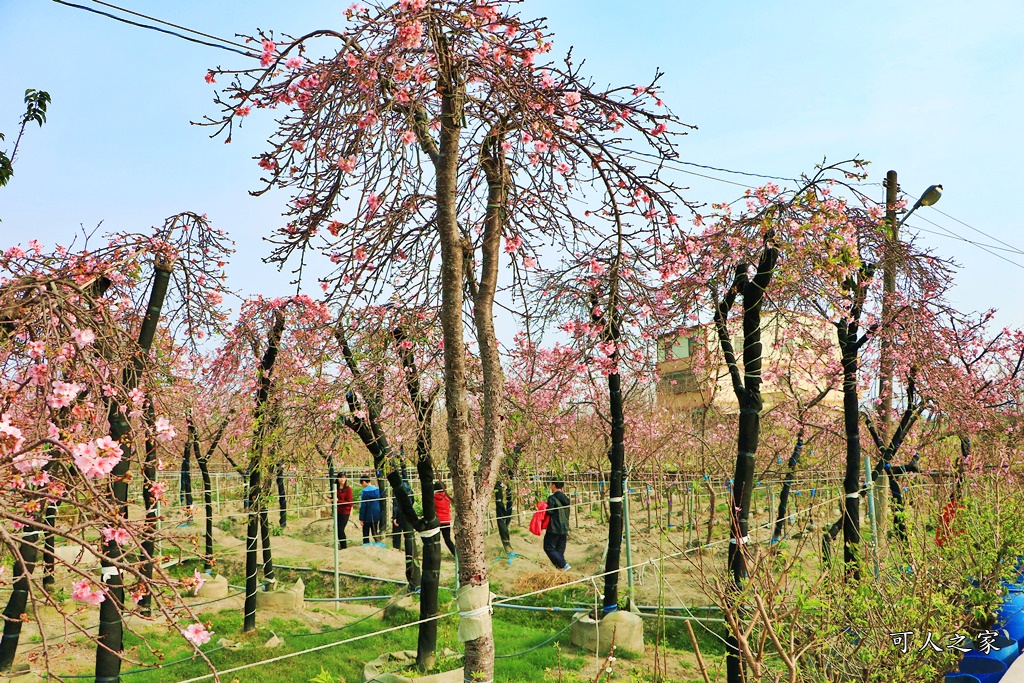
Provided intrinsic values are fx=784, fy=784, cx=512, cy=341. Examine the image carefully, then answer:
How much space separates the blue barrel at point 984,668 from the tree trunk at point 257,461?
671 centimetres

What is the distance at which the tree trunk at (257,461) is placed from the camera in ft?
29.5

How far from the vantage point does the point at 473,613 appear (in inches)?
148

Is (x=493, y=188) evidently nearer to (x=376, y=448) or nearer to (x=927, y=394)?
(x=376, y=448)

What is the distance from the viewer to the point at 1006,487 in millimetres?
7160

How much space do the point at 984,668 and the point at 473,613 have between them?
3.45 meters

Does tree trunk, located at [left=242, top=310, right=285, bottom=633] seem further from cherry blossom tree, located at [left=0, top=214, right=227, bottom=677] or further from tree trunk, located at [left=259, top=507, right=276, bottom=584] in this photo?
cherry blossom tree, located at [left=0, top=214, right=227, bottom=677]

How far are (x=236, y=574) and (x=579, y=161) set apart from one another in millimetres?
11154

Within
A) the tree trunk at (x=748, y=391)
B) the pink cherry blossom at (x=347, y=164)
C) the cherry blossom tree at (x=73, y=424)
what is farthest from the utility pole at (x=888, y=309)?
the cherry blossom tree at (x=73, y=424)

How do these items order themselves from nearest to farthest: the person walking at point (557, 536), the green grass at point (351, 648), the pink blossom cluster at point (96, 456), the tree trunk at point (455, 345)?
the pink blossom cluster at point (96, 456), the tree trunk at point (455, 345), the green grass at point (351, 648), the person walking at point (557, 536)

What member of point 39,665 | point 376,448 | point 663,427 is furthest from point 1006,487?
point 663,427

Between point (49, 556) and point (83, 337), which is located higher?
point (83, 337)

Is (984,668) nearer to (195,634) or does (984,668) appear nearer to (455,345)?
(455,345)

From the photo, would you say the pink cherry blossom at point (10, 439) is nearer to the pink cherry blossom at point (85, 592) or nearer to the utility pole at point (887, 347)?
the pink cherry blossom at point (85, 592)

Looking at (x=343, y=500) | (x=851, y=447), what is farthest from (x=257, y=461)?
(x=851, y=447)
